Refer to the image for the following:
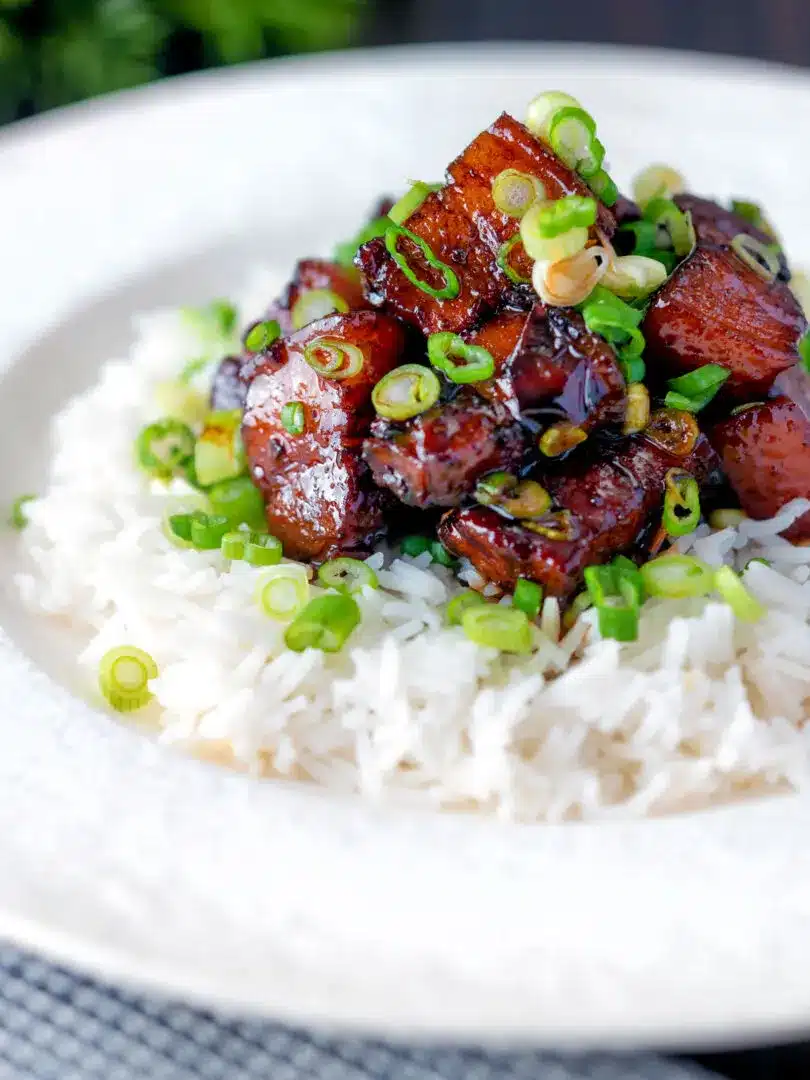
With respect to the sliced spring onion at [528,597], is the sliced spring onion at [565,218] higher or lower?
higher

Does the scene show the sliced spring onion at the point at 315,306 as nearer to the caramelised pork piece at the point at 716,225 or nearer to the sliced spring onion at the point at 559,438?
the sliced spring onion at the point at 559,438

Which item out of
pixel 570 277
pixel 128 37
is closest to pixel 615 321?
pixel 570 277

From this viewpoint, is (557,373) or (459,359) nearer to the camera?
(557,373)

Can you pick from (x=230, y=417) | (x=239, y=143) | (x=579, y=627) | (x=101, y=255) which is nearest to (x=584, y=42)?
(x=239, y=143)

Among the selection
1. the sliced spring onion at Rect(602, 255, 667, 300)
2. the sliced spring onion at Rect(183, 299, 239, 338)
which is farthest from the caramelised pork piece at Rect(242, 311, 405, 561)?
the sliced spring onion at Rect(183, 299, 239, 338)

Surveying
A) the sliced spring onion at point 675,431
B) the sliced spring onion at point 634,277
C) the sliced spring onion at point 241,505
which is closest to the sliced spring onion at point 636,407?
the sliced spring onion at point 675,431

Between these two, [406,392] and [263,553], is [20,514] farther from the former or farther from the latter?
[406,392]
